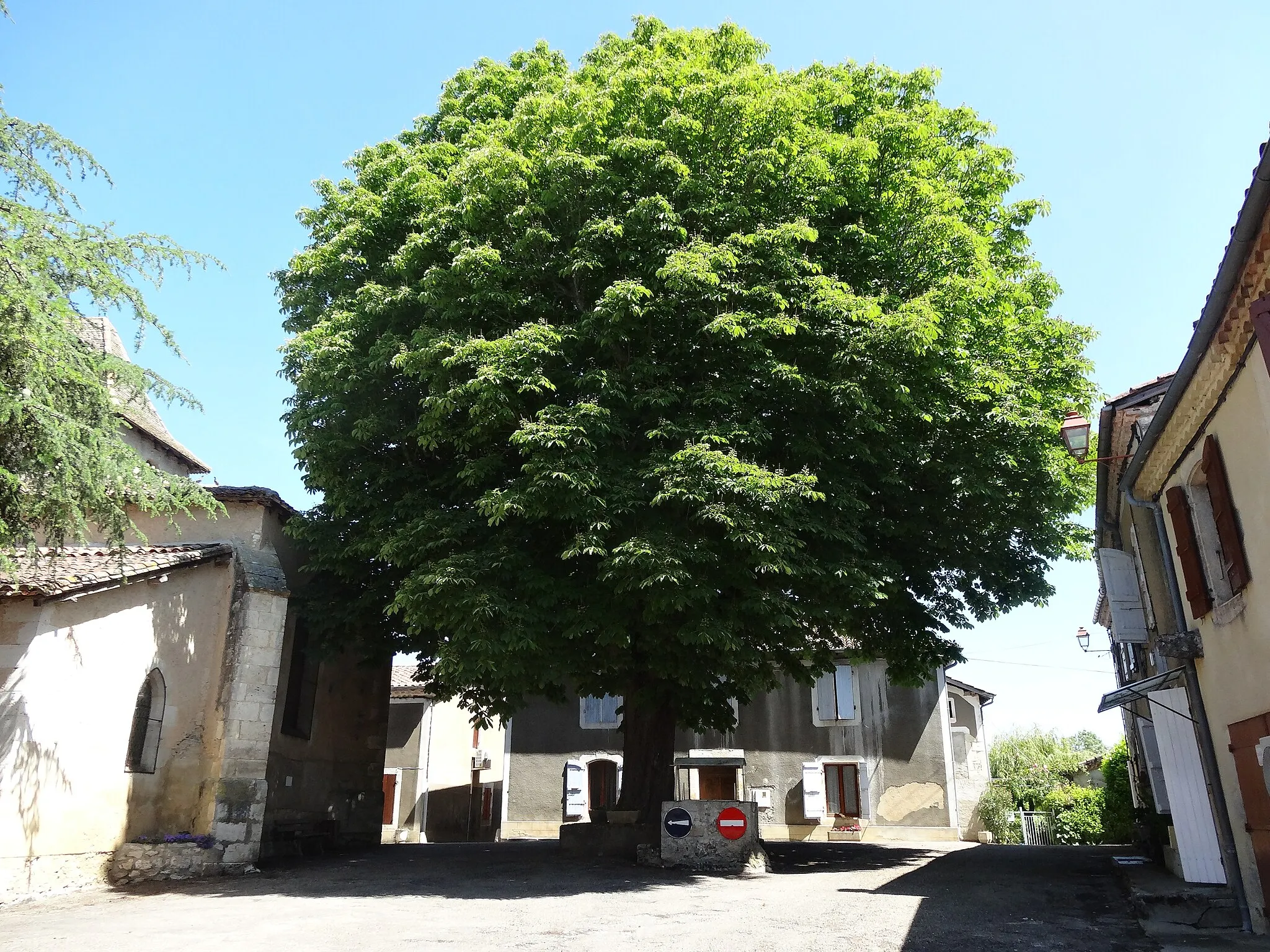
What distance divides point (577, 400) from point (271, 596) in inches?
244

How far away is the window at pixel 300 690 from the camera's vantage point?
16.7 meters

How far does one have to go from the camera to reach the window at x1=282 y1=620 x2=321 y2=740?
54.7 ft

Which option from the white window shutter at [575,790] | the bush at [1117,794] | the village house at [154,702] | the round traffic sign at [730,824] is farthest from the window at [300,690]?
the bush at [1117,794]

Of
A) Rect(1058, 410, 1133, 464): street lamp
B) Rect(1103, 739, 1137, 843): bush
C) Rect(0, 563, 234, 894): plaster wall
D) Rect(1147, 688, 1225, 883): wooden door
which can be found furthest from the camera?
Rect(1103, 739, 1137, 843): bush

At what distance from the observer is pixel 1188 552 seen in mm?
9305

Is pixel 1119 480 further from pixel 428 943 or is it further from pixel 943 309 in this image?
pixel 428 943

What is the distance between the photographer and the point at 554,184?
12602mm

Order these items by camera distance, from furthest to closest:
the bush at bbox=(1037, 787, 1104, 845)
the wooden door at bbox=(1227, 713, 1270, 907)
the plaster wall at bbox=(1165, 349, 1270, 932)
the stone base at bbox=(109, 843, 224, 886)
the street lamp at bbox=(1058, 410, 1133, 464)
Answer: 1. the bush at bbox=(1037, 787, 1104, 845)
2. the stone base at bbox=(109, 843, 224, 886)
3. the street lamp at bbox=(1058, 410, 1133, 464)
4. the wooden door at bbox=(1227, 713, 1270, 907)
5. the plaster wall at bbox=(1165, 349, 1270, 932)

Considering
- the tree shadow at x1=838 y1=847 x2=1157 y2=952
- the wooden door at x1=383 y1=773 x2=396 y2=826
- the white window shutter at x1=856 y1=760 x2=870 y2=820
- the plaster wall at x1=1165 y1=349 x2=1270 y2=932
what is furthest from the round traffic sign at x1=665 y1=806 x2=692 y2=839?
the wooden door at x1=383 y1=773 x2=396 y2=826

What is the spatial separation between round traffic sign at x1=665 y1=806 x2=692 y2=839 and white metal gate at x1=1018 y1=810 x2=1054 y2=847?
682 inches

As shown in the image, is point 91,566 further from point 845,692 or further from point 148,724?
point 845,692

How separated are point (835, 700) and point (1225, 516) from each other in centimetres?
1908

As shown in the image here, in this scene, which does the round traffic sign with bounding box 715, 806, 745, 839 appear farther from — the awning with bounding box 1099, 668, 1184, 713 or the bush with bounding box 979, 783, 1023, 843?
the bush with bounding box 979, 783, 1023, 843

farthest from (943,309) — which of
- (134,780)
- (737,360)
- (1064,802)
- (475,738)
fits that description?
(475,738)
